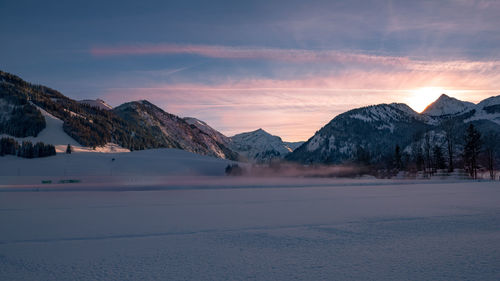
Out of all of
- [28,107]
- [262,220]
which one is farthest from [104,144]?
[262,220]

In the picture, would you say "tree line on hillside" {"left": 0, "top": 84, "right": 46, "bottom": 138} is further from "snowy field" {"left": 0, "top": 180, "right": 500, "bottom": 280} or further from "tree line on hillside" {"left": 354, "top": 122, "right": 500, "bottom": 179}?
"snowy field" {"left": 0, "top": 180, "right": 500, "bottom": 280}

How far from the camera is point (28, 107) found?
17925 centimetres

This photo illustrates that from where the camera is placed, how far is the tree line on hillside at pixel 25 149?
407 feet

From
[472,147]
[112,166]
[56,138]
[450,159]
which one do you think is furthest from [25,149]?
[472,147]

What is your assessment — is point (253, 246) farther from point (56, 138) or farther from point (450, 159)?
point (56, 138)

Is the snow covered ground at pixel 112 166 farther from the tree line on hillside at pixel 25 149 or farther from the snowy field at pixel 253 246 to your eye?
the snowy field at pixel 253 246

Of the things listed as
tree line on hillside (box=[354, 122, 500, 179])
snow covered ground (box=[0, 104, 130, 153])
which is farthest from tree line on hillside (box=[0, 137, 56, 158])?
tree line on hillside (box=[354, 122, 500, 179])

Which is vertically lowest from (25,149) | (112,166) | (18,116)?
(112,166)

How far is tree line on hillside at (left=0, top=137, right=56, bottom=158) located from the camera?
12419 cm

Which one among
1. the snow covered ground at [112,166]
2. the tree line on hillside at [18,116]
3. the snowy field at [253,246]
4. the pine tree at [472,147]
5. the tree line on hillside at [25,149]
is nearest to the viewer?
the snowy field at [253,246]

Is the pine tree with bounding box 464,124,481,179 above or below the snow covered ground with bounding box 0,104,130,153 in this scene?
below

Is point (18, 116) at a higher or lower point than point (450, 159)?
higher

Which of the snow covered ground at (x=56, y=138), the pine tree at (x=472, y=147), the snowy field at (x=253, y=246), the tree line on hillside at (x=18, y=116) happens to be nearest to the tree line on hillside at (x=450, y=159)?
the pine tree at (x=472, y=147)

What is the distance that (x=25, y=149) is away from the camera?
411 feet
